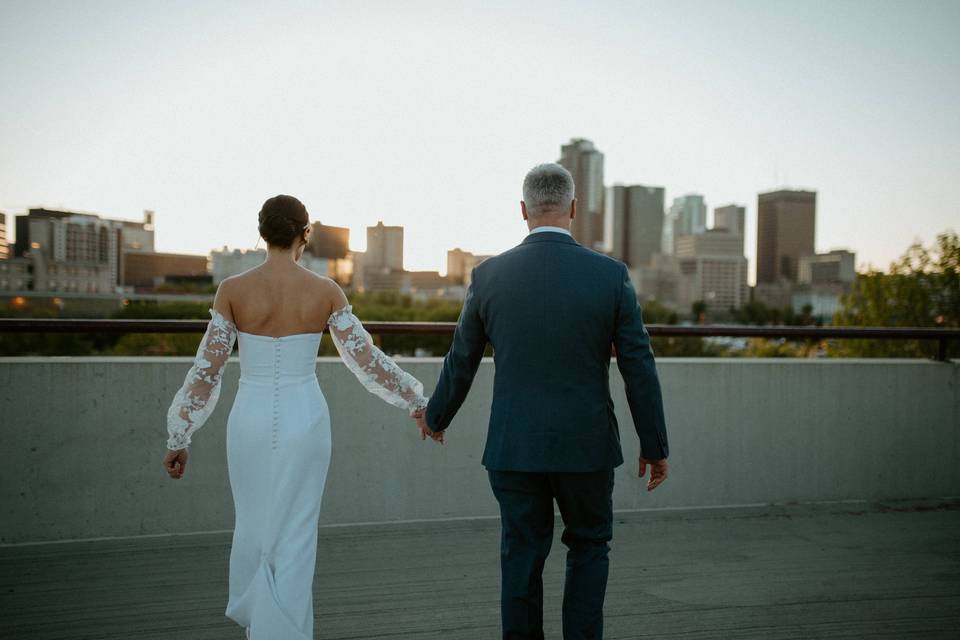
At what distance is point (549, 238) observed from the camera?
2.88m

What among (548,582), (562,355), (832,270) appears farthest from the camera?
(832,270)

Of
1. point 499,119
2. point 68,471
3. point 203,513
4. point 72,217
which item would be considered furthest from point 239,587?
point 72,217

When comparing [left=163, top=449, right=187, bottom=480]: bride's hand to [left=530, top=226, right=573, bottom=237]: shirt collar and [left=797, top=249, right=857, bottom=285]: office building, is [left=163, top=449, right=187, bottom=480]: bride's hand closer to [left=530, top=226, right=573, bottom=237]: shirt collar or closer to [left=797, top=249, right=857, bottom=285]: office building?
[left=530, top=226, right=573, bottom=237]: shirt collar

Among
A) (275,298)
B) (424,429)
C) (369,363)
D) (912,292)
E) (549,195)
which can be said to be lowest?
(424,429)

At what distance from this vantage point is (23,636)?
3361 millimetres

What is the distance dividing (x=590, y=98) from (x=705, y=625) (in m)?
108

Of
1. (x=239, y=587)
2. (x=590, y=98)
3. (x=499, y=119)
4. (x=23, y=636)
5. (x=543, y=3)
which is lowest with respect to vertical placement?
(x=23, y=636)

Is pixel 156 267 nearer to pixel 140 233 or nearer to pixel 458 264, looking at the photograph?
pixel 140 233

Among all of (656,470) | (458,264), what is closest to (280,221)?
(656,470)

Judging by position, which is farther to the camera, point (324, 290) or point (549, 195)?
point (324, 290)

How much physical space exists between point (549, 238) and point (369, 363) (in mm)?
1079

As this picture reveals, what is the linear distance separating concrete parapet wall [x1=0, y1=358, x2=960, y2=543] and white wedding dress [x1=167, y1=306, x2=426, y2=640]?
1.75 metres

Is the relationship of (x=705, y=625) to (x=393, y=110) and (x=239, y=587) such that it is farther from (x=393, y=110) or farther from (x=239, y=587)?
(x=393, y=110)

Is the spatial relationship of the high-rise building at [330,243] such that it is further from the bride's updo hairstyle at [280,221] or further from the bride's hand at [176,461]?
the bride's updo hairstyle at [280,221]
